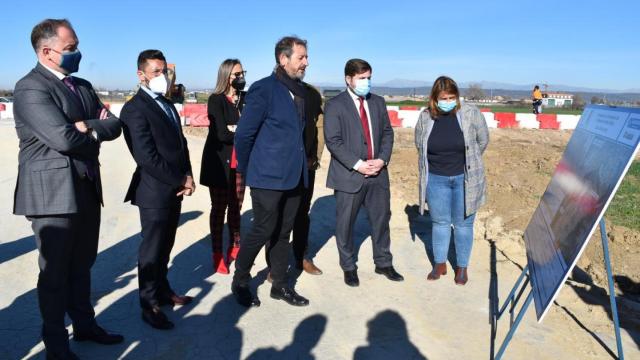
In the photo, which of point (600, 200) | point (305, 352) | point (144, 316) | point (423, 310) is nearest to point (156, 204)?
point (144, 316)

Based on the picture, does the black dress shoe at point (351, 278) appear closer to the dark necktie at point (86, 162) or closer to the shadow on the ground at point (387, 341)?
the shadow on the ground at point (387, 341)

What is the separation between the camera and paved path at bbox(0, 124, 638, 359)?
3.55 m

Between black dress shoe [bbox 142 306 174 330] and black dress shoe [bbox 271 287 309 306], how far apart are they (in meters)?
0.93

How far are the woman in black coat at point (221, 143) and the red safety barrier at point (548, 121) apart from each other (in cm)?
1915

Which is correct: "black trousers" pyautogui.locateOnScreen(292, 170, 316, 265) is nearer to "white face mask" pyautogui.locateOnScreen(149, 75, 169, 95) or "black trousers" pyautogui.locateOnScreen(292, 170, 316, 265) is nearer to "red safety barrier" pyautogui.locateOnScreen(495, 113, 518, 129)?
"white face mask" pyautogui.locateOnScreen(149, 75, 169, 95)

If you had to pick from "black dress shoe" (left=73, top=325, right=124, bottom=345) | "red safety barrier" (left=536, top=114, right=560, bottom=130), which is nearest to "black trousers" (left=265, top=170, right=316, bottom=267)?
"black dress shoe" (left=73, top=325, right=124, bottom=345)

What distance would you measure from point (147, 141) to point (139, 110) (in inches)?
8.4

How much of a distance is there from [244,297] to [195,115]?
1735 cm

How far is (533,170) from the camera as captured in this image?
11.2m

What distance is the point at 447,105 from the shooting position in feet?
15.2

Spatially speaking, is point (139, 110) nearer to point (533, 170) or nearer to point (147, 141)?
point (147, 141)

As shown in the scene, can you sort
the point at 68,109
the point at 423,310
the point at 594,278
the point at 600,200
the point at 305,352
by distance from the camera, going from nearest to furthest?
the point at 600,200 → the point at 68,109 → the point at 305,352 → the point at 423,310 → the point at 594,278

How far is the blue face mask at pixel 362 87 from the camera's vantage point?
462 cm

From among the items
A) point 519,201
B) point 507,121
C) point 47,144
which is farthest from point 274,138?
point 507,121
